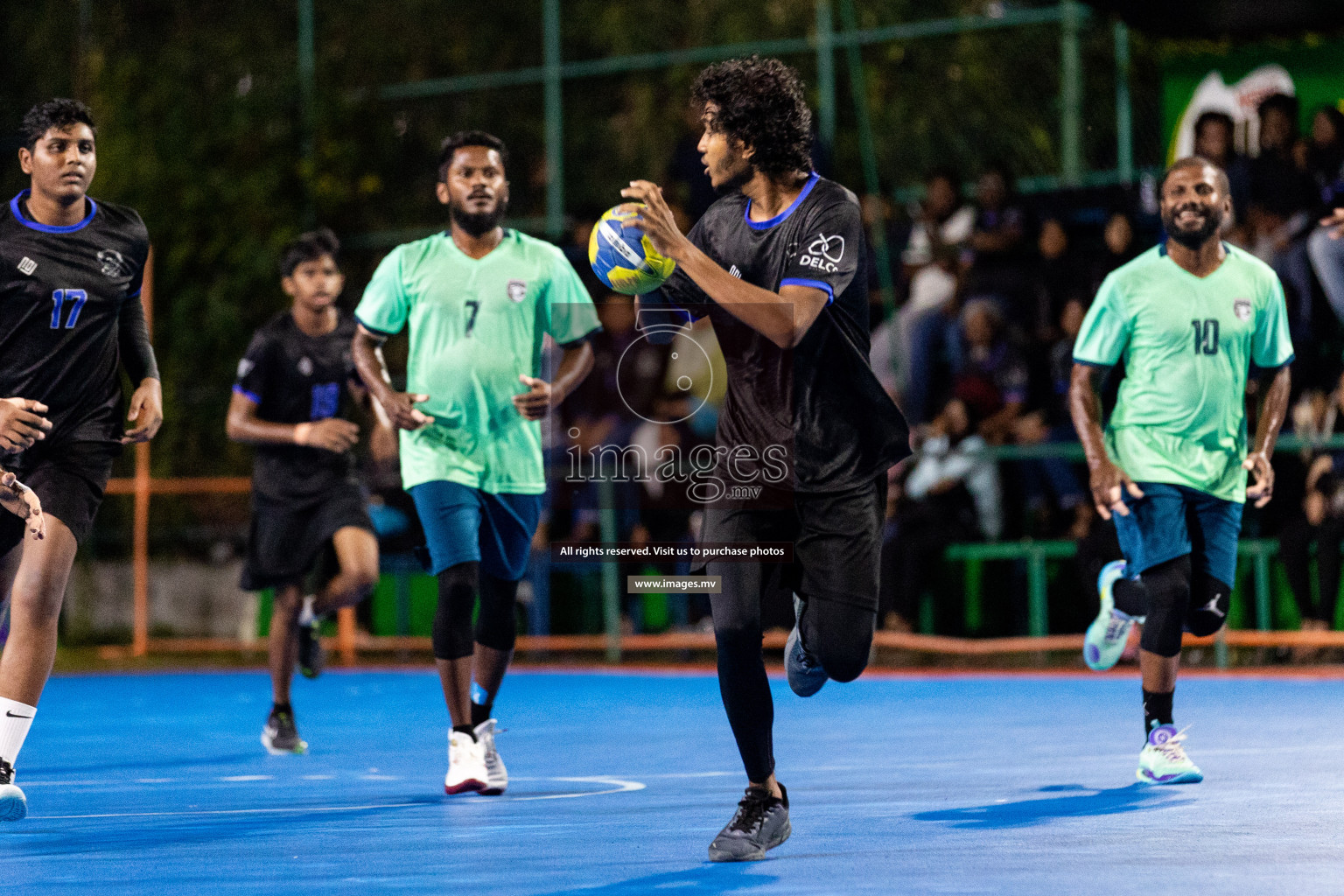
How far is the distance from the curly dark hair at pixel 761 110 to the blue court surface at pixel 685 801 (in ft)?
7.01

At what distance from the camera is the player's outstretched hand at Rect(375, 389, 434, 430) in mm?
7715

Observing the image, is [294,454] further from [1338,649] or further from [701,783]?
[1338,649]

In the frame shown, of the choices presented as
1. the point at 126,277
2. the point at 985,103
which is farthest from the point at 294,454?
the point at 985,103

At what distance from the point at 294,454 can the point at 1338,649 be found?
25.4 ft

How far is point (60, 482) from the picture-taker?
7211mm

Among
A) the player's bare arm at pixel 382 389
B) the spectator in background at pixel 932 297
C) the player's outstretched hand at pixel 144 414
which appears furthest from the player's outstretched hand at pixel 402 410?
the spectator in background at pixel 932 297

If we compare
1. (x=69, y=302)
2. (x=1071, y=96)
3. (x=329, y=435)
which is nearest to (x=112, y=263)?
(x=69, y=302)

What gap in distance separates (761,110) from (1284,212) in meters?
9.58

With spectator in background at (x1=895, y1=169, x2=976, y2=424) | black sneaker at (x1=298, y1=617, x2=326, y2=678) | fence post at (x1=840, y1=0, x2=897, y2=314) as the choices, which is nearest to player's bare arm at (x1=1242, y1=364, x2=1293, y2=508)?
black sneaker at (x1=298, y1=617, x2=326, y2=678)

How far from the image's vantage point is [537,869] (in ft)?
18.4

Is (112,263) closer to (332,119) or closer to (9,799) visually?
(9,799)

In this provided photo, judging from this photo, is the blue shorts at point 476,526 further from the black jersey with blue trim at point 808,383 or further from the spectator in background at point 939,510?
the spectator in background at point 939,510

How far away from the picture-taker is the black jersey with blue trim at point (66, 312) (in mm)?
7262

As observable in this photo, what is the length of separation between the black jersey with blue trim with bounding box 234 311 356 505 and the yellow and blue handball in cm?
434
